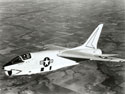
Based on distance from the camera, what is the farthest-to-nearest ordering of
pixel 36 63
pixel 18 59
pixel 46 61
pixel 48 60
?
pixel 48 60, pixel 46 61, pixel 36 63, pixel 18 59

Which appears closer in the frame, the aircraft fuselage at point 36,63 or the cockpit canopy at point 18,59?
the aircraft fuselage at point 36,63

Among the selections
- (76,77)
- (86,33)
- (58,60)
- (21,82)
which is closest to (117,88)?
(76,77)

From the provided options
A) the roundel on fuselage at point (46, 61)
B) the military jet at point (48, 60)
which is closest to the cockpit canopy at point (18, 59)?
the military jet at point (48, 60)

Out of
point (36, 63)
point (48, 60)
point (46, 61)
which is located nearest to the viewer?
point (36, 63)

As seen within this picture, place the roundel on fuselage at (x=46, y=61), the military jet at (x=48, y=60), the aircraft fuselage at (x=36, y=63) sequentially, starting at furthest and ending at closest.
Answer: the roundel on fuselage at (x=46, y=61) → the military jet at (x=48, y=60) → the aircraft fuselage at (x=36, y=63)

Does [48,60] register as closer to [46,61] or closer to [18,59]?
[46,61]

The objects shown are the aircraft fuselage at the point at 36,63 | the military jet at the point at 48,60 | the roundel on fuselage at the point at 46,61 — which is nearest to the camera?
the aircraft fuselage at the point at 36,63

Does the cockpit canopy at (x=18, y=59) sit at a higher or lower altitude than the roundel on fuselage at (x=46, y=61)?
higher

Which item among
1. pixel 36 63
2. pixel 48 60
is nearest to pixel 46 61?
pixel 48 60

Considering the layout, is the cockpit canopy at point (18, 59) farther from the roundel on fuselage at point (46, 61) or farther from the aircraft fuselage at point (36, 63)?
the roundel on fuselage at point (46, 61)
